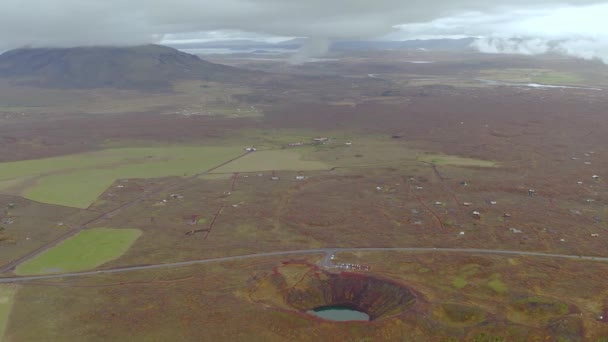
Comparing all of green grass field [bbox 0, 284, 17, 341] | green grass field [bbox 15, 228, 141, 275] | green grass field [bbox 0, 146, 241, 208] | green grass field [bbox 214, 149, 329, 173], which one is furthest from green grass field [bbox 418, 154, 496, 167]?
green grass field [bbox 0, 284, 17, 341]

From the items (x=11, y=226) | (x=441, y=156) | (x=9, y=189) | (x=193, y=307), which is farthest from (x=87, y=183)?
(x=441, y=156)

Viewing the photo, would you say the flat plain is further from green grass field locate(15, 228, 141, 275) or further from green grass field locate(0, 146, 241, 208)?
green grass field locate(0, 146, 241, 208)

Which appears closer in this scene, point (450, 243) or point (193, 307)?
point (193, 307)

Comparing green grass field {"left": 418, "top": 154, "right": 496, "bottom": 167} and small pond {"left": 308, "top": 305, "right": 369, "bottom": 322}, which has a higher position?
green grass field {"left": 418, "top": 154, "right": 496, "bottom": 167}

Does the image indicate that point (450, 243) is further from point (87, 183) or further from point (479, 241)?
point (87, 183)

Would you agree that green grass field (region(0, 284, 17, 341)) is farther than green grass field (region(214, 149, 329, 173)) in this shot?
No

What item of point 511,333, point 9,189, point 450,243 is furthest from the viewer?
point 9,189
